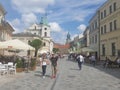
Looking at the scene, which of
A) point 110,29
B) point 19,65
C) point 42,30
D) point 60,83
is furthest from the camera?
point 42,30

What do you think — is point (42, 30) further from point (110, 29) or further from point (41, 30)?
point (110, 29)

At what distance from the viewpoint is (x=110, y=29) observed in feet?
150

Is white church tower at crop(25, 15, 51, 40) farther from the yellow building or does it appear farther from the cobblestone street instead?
the cobblestone street

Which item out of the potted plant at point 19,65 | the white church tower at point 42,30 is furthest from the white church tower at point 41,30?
the potted plant at point 19,65

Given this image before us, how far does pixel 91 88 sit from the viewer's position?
14.2 metres

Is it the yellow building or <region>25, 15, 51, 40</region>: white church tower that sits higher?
<region>25, 15, 51, 40</region>: white church tower

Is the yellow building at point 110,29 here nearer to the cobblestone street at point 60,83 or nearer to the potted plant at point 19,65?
the potted plant at point 19,65

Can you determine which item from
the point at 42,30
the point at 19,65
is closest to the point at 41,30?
the point at 42,30

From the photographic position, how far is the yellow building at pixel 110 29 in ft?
137

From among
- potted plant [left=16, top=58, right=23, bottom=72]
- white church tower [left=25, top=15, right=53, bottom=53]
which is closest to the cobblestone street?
potted plant [left=16, top=58, right=23, bottom=72]

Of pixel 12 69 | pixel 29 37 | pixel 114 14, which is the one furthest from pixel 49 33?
pixel 12 69

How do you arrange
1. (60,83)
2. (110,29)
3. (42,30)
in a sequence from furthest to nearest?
(42,30)
(110,29)
(60,83)

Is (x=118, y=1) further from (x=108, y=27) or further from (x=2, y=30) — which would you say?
(x=2, y=30)

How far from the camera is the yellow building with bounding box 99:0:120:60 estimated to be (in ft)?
137
